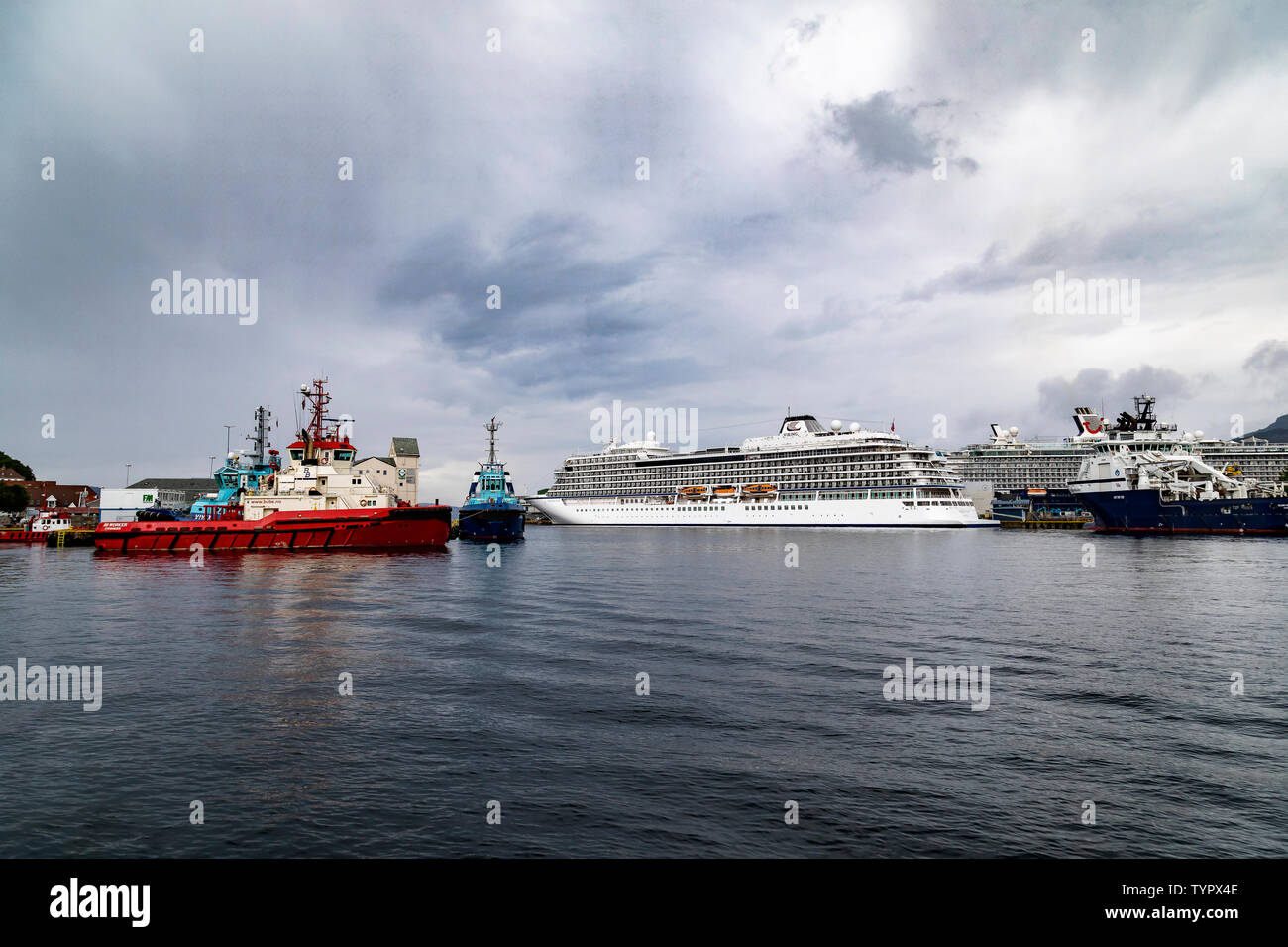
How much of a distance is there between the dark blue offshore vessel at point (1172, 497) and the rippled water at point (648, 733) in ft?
217

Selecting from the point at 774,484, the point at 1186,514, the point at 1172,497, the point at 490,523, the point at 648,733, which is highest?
the point at 774,484

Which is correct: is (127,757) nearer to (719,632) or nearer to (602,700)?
(602,700)

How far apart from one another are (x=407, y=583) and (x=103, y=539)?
42.3m

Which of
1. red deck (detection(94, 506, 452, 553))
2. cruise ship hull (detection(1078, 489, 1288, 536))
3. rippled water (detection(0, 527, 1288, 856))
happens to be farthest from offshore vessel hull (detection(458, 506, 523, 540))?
cruise ship hull (detection(1078, 489, 1288, 536))

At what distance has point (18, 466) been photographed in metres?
114

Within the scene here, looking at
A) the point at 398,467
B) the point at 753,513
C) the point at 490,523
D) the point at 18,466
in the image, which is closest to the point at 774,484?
the point at 753,513

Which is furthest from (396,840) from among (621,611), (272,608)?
(272,608)

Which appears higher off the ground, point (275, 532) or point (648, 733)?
point (275, 532)

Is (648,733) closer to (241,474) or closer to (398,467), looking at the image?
(241,474)

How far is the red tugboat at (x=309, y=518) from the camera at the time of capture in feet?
187

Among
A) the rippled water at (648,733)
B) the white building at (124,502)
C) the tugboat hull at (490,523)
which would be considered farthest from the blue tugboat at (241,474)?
the white building at (124,502)

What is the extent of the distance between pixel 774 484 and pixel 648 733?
342 feet

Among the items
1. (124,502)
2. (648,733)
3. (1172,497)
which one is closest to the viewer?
(648,733)

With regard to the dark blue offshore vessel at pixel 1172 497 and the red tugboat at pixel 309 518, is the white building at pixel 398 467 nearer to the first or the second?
the red tugboat at pixel 309 518
